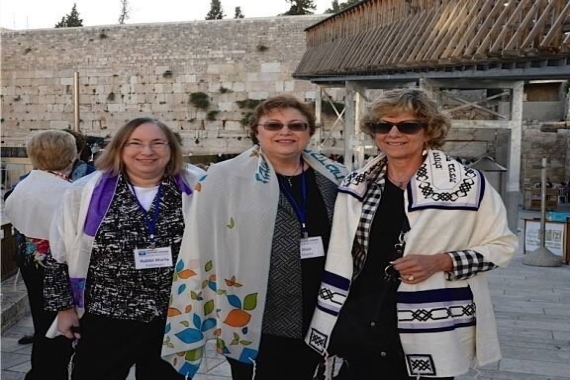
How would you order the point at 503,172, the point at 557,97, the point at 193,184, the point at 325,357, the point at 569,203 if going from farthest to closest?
the point at 557,97, the point at 569,203, the point at 503,172, the point at 193,184, the point at 325,357

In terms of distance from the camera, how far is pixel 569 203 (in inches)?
612

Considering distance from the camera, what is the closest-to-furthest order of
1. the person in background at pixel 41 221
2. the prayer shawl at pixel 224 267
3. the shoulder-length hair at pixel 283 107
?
the prayer shawl at pixel 224 267, the shoulder-length hair at pixel 283 107, the person in background at pixel 41 221

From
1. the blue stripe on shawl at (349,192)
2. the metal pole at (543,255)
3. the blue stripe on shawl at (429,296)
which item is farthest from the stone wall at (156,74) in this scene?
the blue stripe on shawl at (429,296)

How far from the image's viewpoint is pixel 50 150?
3.03 m

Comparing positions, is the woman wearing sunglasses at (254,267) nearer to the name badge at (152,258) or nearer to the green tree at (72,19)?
the name badge at (152,258)

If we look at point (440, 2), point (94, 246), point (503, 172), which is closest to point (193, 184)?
point (94, 246)

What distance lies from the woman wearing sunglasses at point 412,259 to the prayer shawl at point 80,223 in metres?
0.73

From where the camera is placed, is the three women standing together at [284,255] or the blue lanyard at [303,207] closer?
the three women standing together at [284,255]

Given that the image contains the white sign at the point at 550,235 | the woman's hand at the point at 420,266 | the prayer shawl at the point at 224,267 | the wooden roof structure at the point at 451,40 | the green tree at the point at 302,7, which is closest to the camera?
the woman's hand at the point at 420,266

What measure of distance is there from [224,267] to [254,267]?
0.12 meters

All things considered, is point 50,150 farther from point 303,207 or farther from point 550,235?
point 550,235

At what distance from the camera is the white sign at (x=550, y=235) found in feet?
26.7

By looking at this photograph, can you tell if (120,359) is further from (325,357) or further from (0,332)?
(0,332)

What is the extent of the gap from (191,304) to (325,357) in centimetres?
53
